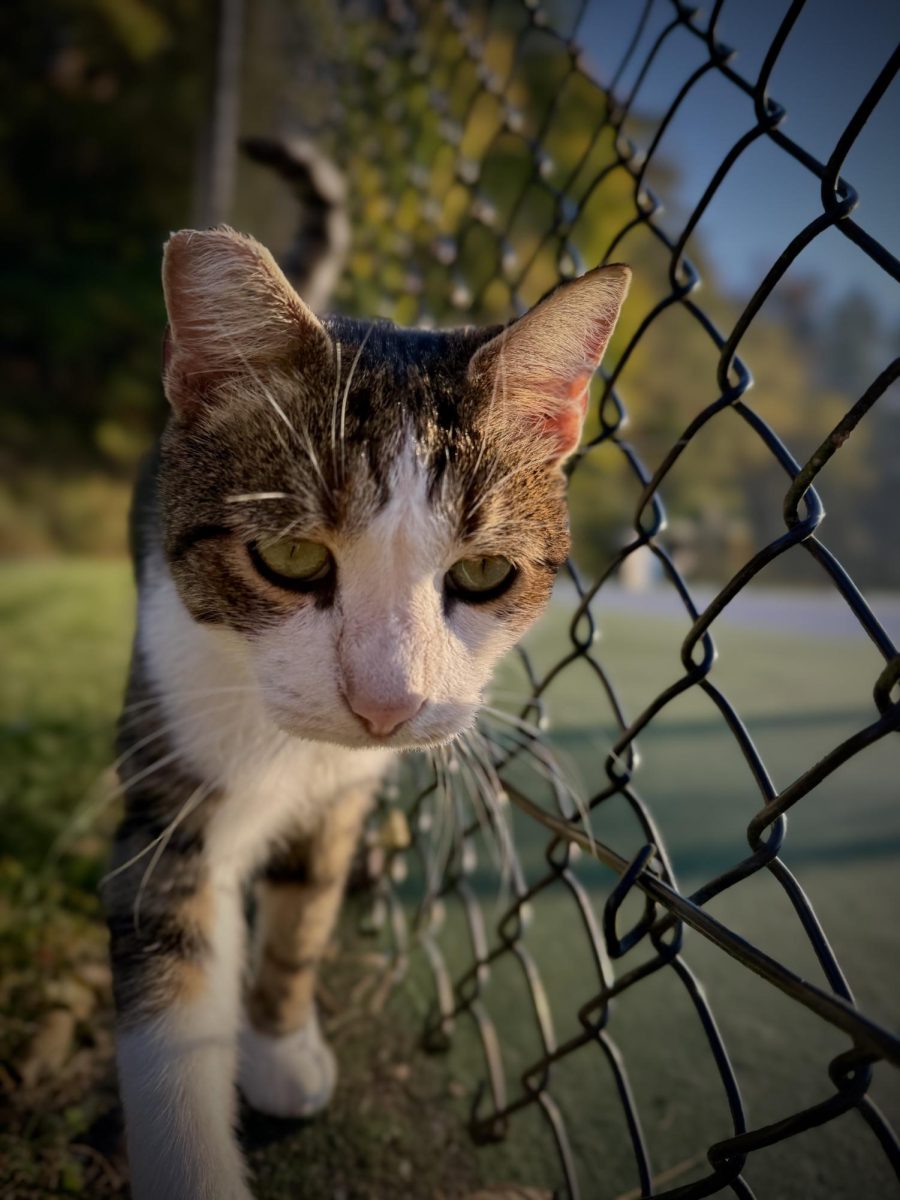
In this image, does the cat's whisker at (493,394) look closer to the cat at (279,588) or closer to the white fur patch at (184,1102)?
the cat at (279,588)

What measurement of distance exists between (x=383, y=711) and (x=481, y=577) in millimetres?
235

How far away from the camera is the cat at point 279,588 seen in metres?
0.82

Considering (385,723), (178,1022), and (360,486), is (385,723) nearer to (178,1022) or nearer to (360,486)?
(360,486)

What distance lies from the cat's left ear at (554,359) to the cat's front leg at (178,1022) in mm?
760

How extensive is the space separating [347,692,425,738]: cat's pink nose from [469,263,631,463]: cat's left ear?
40 cm

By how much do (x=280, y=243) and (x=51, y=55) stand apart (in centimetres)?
673

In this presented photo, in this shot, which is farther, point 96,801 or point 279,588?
point 96,801

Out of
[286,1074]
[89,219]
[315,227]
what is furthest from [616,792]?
[89,219]

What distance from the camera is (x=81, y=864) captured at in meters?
1.67

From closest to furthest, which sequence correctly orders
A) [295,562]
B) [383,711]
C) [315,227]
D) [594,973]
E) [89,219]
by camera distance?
[383,711] → [295,562] → [594,973] → [315,227] → [89,219]

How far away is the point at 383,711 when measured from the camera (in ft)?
2.49

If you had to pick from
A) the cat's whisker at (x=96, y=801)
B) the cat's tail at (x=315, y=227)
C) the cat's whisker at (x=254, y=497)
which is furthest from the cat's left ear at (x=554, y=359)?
the cat's tail at (x=315, y=227)

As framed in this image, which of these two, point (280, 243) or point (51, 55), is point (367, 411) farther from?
point (51, 55)

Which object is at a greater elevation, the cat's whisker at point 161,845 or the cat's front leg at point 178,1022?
the cat's whisker at point 161,845
